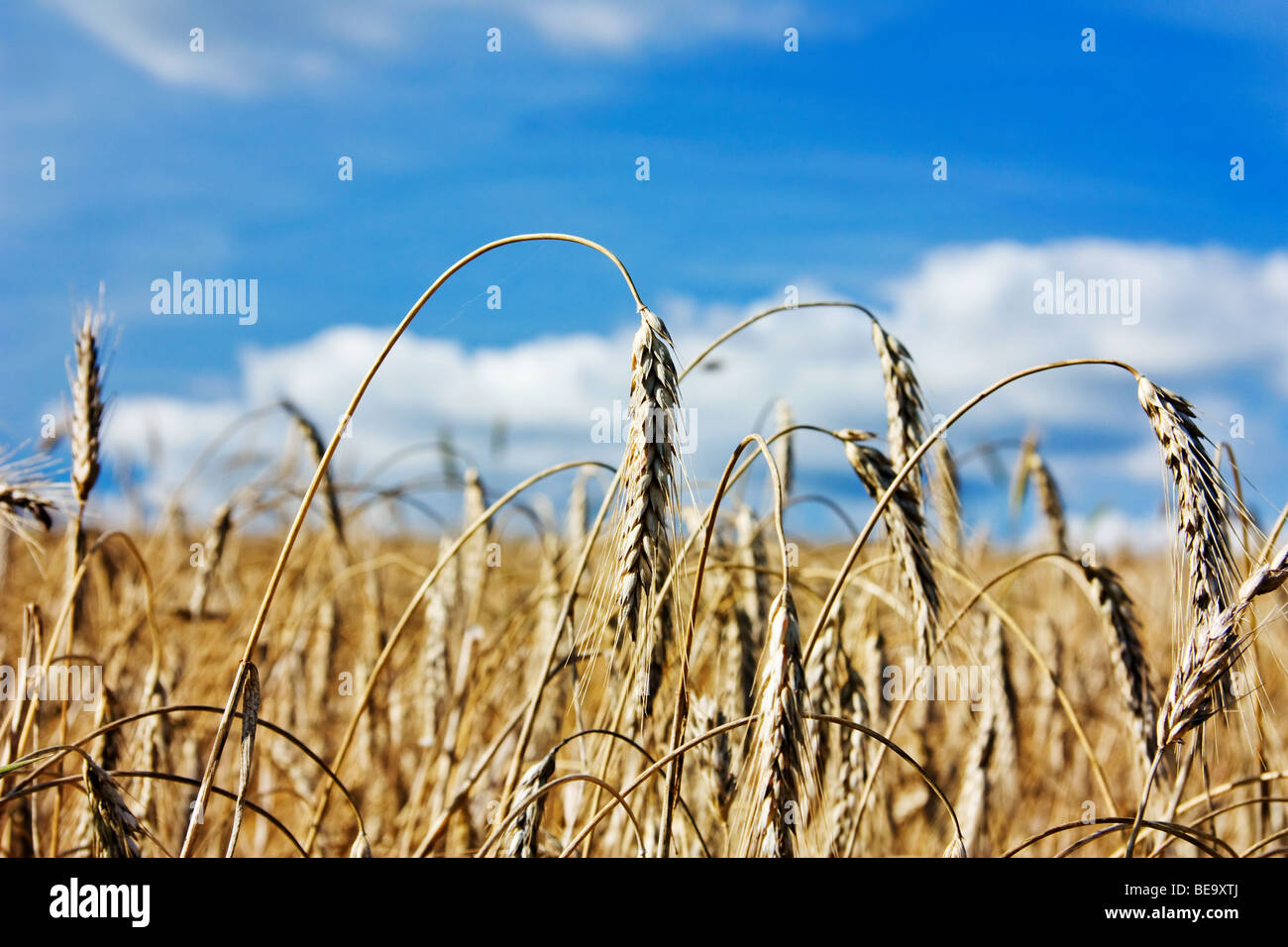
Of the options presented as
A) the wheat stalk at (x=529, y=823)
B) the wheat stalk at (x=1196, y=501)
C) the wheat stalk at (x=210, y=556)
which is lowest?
the wheat stalk at (x=529, y=823)

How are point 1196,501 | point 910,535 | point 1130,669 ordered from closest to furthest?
point 1196,501, point 910,535, point 1130,669

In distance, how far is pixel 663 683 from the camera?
7.14ft

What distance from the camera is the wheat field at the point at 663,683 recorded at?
152cm

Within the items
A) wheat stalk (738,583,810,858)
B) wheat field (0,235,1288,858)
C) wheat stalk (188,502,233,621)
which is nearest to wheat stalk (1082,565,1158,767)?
wheat field (0,235,1288,858)

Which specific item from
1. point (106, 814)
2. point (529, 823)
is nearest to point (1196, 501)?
point (529, 823)

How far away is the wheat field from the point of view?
152 cm

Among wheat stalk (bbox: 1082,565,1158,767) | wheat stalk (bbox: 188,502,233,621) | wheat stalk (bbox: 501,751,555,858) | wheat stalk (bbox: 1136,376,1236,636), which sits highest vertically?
wheat stalk (bbox: 188,502,233,621)

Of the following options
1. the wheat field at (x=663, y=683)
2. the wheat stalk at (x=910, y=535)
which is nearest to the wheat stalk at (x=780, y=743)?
the wheat field at (x=663, y=683)

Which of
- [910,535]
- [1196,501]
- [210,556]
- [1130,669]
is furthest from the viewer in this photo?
[210,556]

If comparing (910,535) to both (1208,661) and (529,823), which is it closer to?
(1208,661)

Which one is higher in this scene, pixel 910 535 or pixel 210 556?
pixel 210 556

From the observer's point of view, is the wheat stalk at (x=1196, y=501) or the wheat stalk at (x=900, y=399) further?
the wheat stalk at (x=900, y=399)

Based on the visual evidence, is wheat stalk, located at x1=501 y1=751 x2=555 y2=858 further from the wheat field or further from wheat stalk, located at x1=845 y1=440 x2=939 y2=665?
wheat stalk, located at x1=845 y1=440 x2=939 y2=665

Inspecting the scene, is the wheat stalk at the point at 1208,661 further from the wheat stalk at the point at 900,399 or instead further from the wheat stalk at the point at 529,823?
the wheat stalk at the point at 529,823
